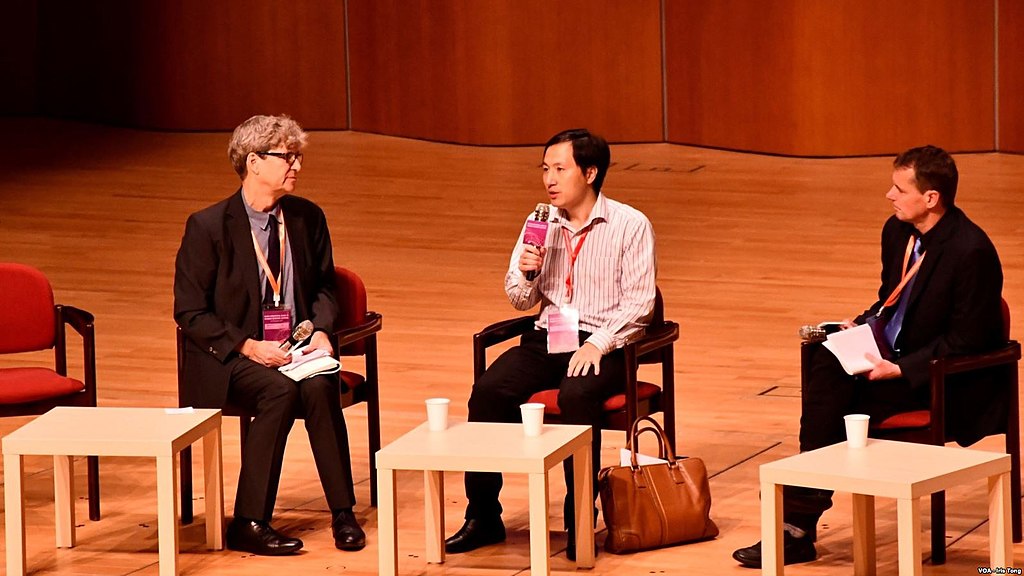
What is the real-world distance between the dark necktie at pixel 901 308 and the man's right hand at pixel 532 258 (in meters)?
0.98

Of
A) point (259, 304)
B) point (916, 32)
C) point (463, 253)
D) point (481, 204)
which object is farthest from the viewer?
point (916, 32)

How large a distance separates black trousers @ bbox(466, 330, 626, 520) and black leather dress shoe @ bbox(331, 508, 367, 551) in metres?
0.31

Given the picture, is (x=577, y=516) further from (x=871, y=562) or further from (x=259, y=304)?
(x=259, y=304)

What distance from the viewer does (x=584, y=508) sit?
4594 mm

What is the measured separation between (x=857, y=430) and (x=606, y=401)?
34.6 inches

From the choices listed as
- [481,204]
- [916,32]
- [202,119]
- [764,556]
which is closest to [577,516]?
[764,556]

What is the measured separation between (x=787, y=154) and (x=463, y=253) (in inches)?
139

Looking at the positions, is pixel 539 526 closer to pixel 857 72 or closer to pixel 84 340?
pixel 84 340

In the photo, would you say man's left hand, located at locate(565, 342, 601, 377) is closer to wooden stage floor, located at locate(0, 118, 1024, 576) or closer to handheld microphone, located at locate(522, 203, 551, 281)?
handheld microphone, located at locate(522, 203, 551, 281)

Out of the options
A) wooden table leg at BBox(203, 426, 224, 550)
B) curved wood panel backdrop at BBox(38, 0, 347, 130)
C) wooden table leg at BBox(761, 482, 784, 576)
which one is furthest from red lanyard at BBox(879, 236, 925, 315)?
curved wood panel backdrop at BBox(38, 0, 347, 130)

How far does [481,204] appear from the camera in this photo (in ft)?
36.9

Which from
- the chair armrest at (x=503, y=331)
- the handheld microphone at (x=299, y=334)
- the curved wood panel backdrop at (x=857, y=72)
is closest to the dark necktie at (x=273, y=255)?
the handheld microphone at (x=299, y=334)

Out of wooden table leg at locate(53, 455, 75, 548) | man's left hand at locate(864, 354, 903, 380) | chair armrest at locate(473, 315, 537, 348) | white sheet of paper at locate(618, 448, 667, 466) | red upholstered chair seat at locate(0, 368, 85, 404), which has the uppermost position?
chair armrest at locate(473, 315, 537, 348)

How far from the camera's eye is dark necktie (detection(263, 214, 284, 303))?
5141mm
